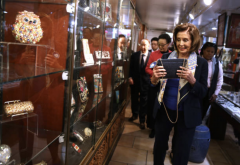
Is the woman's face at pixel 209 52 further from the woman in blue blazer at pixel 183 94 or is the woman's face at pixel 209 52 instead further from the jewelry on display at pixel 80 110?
the jewelry on display at pixel 80 110

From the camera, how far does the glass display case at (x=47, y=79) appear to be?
1032mm

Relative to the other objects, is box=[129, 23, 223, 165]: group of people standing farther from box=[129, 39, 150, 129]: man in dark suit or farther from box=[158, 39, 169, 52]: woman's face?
box=[129, 39, 150, 129]: man in dark suit

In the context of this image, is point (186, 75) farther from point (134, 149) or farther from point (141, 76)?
point (141, 76)

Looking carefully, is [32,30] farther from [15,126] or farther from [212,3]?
[212,3]

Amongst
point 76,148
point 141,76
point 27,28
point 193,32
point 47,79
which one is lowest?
point 76,148

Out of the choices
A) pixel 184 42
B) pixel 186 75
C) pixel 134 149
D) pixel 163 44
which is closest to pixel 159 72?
pixel 186 75

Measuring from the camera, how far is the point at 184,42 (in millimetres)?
1802

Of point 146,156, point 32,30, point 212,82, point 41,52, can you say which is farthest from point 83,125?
point 212,82

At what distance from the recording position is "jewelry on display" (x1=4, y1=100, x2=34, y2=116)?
3.46 ft

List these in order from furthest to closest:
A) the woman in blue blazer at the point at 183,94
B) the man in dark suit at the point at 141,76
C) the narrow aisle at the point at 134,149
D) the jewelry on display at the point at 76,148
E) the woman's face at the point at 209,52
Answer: the man in dark suit at the point at 141,76 < the woman's face at the point at 209,52 < the narrow aisle at the point at 134,149 < the woman in blue blazer at the point at 183,94 < the jewelry on display at the point at 76,148

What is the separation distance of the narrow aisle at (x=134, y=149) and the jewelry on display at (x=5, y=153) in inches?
76.6

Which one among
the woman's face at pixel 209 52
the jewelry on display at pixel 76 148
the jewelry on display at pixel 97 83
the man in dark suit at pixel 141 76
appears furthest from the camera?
the man in dark suit at pixel 141 76

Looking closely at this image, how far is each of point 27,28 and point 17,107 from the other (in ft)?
1.40

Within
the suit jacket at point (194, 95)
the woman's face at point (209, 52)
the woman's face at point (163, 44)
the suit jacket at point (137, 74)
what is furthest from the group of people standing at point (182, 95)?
the suit jacket at point (137, 74)
